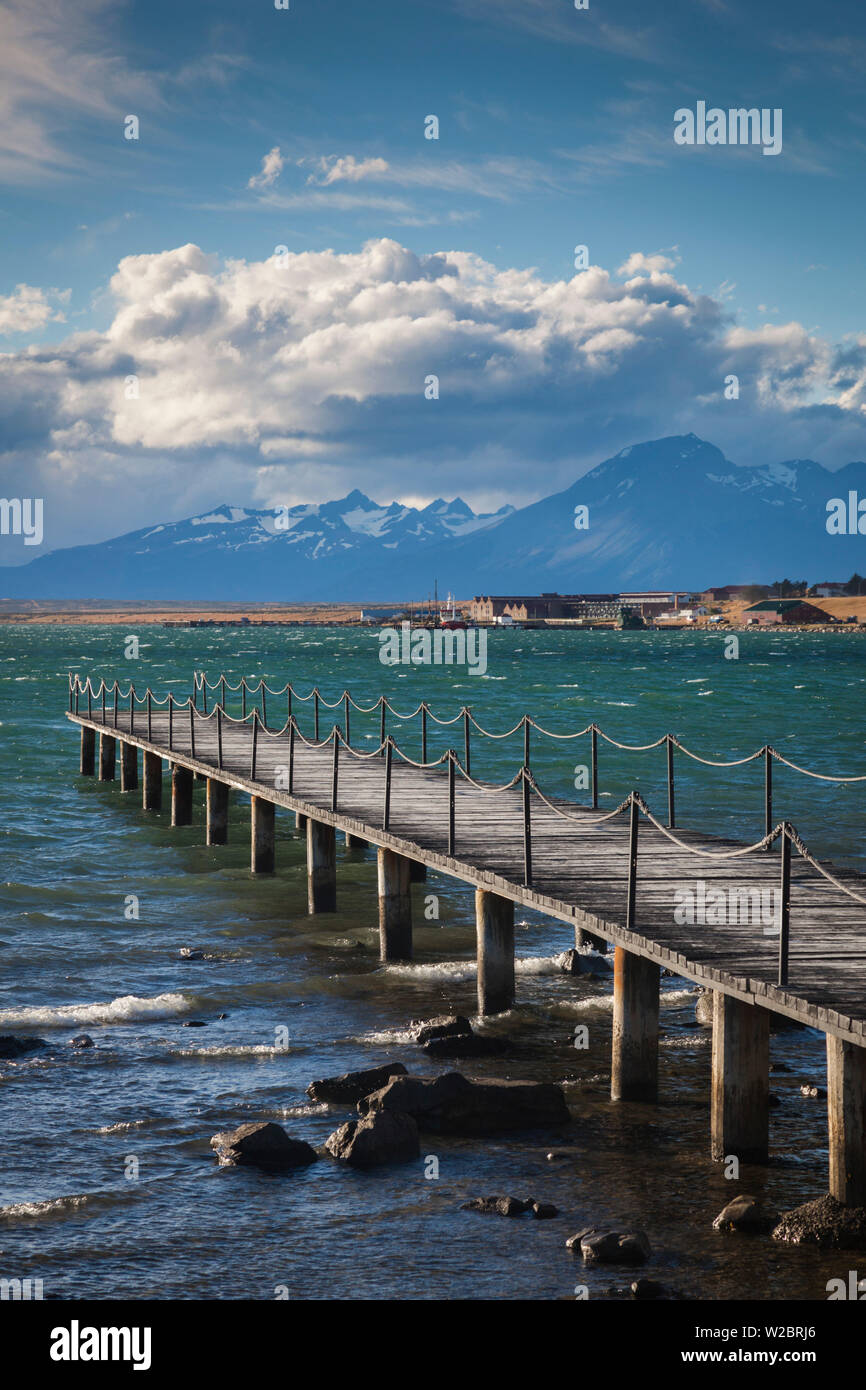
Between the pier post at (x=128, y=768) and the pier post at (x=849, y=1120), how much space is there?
2776 cm

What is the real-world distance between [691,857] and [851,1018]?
21.0ft

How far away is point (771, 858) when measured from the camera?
16.2 m

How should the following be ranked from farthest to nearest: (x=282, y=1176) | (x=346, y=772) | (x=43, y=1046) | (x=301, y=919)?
1. (x=346, y=772)
2. (x=301, y=919)
3. (x=43, y=1046)
4. (x=282, y=1176)

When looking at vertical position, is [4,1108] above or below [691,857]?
below

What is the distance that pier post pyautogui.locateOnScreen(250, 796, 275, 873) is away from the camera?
25.0 metres

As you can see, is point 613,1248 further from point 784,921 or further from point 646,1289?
point 784,921

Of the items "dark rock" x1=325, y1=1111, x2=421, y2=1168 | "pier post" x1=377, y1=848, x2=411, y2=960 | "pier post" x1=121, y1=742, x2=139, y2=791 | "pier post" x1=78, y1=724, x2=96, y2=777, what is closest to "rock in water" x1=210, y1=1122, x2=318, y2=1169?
"dark rock" x1=325, y1=1111, x2=421, y2=1168

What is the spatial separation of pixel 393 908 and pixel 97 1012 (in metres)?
4.38

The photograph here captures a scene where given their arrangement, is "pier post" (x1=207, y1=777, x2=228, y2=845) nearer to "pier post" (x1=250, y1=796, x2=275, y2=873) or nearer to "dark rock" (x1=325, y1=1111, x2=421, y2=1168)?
"pier post" (x1=250, y1=796, x2=275, y2=873)

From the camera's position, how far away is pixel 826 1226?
33.2 feet

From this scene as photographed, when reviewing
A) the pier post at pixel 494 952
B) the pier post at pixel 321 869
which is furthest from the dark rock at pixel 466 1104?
the pier post at pixel 321 869

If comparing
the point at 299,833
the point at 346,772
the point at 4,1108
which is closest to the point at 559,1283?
the point at 4,1108

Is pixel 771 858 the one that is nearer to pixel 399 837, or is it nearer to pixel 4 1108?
pixel 399 837

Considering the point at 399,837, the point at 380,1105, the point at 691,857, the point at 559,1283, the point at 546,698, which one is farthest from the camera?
the point at 546,698
